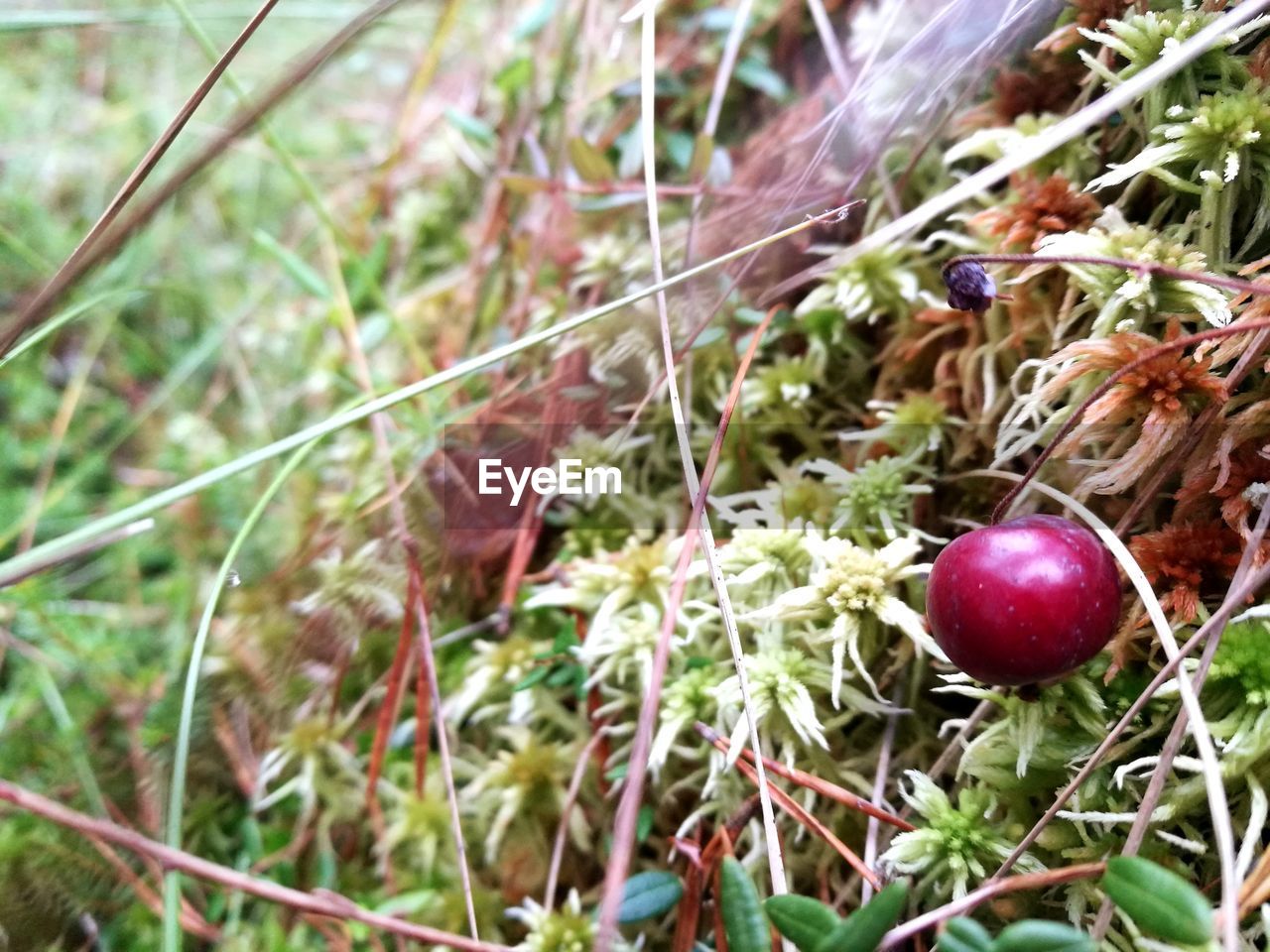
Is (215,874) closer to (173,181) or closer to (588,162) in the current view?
(173,181)

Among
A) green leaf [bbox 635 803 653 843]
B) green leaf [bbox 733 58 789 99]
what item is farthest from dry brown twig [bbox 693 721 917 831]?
green leaf [bbox 733 58 789 99]

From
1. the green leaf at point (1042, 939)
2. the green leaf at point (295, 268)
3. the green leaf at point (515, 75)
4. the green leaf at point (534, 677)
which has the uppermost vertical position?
the green leaf at point (515, 75)

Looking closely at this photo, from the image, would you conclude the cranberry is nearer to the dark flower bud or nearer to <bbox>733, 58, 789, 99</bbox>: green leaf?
the dark flower bud

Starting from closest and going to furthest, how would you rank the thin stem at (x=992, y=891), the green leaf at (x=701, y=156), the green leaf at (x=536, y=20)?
the thin stem at (x=992, y=891) → the green leaf at (x=701, y=156) → the green leaf at (x=536, y=20)

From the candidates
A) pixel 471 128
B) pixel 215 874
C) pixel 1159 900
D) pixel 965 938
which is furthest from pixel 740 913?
pixel 471 128

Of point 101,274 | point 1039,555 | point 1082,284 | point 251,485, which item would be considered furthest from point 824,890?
point 101,274

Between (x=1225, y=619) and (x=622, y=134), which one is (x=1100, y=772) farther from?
(x=622, y=134)

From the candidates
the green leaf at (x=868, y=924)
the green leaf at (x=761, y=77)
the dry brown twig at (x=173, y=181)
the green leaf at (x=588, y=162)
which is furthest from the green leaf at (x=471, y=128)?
the green leaf at (x=868, y=924)

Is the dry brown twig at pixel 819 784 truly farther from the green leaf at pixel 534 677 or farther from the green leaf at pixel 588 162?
the green leaf at pixel 588 162
